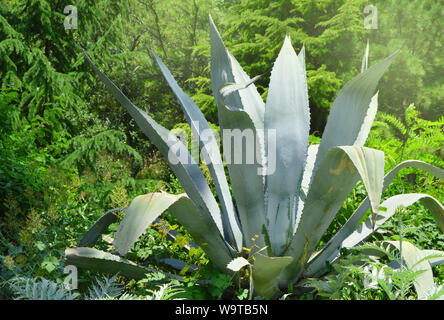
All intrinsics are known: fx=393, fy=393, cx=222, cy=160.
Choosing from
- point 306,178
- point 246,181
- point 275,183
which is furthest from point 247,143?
point 306,178

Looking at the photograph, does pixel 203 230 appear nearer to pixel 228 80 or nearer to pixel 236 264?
pixel 236 264

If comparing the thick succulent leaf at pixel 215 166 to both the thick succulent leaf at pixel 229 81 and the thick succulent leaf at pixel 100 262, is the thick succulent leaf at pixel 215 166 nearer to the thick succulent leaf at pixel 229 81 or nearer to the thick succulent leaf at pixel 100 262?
the thick succulent leaf at pixel 229 81

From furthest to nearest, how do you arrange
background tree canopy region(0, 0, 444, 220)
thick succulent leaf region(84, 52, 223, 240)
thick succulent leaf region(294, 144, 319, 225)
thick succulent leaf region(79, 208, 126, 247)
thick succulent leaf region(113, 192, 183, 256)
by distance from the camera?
background tree canopy region(0, 0, 444, 220) < thick succulent leaf region(294, 144, 319, 225) < thick succulent leaf region(79, 208, 126, 247) < thick succulent leaf region(84, 52, 223, 240) < thick succulent leaf region(113, 192, 183, 256)

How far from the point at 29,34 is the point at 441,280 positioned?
19.5ft

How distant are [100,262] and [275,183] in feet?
2.60

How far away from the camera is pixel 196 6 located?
11.2 meters

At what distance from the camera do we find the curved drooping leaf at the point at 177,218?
1.21 meters

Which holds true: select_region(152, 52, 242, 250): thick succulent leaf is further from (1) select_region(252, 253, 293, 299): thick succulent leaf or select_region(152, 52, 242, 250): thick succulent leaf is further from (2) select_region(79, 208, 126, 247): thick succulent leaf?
(2) select_region(79, 208, 126, 247): thick succulent leaf

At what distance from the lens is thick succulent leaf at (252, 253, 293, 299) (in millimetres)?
1418

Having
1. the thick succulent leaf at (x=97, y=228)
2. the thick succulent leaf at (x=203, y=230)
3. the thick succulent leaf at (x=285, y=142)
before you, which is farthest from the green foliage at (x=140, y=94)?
the thick succulent leaf at (x=285, y=142)

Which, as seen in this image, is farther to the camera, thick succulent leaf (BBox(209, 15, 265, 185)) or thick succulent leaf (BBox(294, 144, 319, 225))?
thick succulent leaf (BBox(294, 144, 319, 225))

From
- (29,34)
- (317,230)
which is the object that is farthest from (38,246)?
(29,34)

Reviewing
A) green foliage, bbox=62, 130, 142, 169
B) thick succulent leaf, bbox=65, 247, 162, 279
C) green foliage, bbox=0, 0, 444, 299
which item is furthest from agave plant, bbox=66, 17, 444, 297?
green foliage, bbox=62, 130, 142, 169

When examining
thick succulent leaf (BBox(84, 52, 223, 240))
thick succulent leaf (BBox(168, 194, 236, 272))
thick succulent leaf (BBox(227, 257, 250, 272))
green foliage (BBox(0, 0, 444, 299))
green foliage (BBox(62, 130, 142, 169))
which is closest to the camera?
thick succulent leaf (BBox(227, 257, 250, 272))
